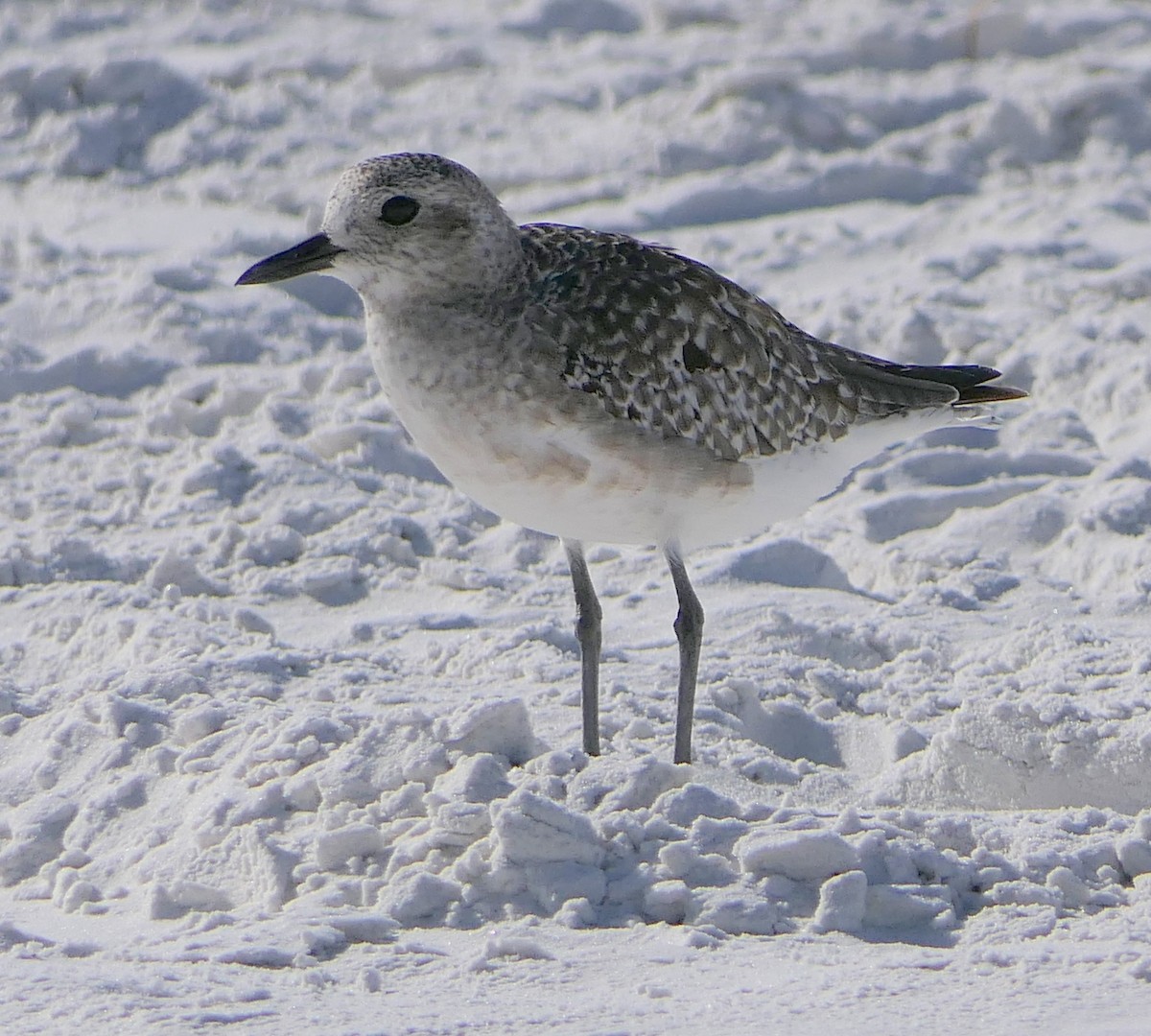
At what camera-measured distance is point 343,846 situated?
498cm

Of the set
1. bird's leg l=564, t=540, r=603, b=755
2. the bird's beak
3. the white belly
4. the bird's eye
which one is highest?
the bird's eye

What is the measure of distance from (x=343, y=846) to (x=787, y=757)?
1.57 m

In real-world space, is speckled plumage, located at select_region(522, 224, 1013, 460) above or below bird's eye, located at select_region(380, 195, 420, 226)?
below

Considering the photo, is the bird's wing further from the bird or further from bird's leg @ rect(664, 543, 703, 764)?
bird's leg @ rect(664, 543, 703, 764)

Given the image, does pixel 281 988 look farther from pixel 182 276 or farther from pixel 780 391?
pixel 182 276

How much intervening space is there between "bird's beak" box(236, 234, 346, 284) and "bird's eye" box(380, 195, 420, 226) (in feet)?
0.56

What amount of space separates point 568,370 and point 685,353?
508mm

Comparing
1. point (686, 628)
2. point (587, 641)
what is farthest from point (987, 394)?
point (587, 641)

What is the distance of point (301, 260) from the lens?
18.2 ft

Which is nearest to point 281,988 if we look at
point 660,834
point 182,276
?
point 660,834

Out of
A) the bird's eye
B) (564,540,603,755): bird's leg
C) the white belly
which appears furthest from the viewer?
(564,540,603,755): bird's leg

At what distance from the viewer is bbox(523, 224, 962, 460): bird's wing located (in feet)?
18.1

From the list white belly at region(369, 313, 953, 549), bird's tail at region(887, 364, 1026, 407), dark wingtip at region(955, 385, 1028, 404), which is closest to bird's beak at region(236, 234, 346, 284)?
white belly at region(369, 313, 953, 549)

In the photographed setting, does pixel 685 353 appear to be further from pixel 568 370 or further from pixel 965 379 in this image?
pixel 965 379
